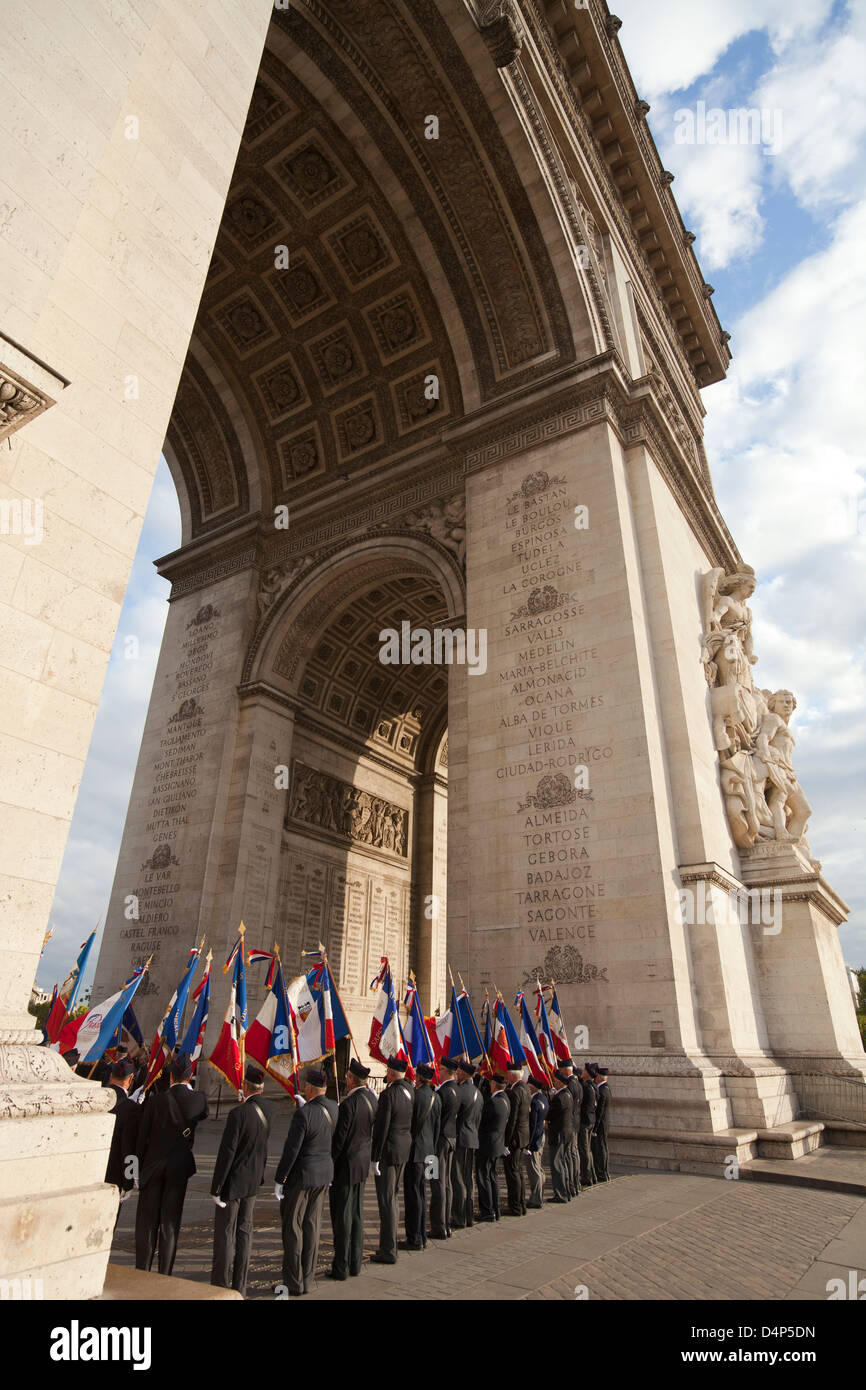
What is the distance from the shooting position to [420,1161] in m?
6.30

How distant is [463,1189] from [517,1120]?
0.95m

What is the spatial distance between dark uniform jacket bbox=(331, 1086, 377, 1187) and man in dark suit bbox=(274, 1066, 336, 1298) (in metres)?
0.13

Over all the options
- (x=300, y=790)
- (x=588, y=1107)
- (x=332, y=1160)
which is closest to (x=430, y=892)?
(x=300, y=790)

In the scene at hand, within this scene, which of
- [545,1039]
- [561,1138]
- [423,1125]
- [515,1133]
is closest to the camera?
[423,1125]

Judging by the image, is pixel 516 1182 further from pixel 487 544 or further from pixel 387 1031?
pixel 487 544

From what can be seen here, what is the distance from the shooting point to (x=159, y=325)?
580cm

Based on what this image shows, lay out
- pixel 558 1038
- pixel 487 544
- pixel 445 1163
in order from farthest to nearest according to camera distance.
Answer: pixel 487 544 < pixel 558 1038 < pixel 445 1163

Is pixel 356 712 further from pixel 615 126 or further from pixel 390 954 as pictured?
pixel 615 126

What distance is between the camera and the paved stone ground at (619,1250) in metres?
4.90

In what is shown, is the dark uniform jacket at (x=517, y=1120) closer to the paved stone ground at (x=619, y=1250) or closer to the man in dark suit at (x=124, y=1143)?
the paved stone ground at (x=619, y=1250)

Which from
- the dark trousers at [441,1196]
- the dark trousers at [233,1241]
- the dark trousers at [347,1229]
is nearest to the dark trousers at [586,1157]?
the dark trousers at [441,1196]

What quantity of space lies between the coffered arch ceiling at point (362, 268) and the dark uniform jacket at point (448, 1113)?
1404 cm
